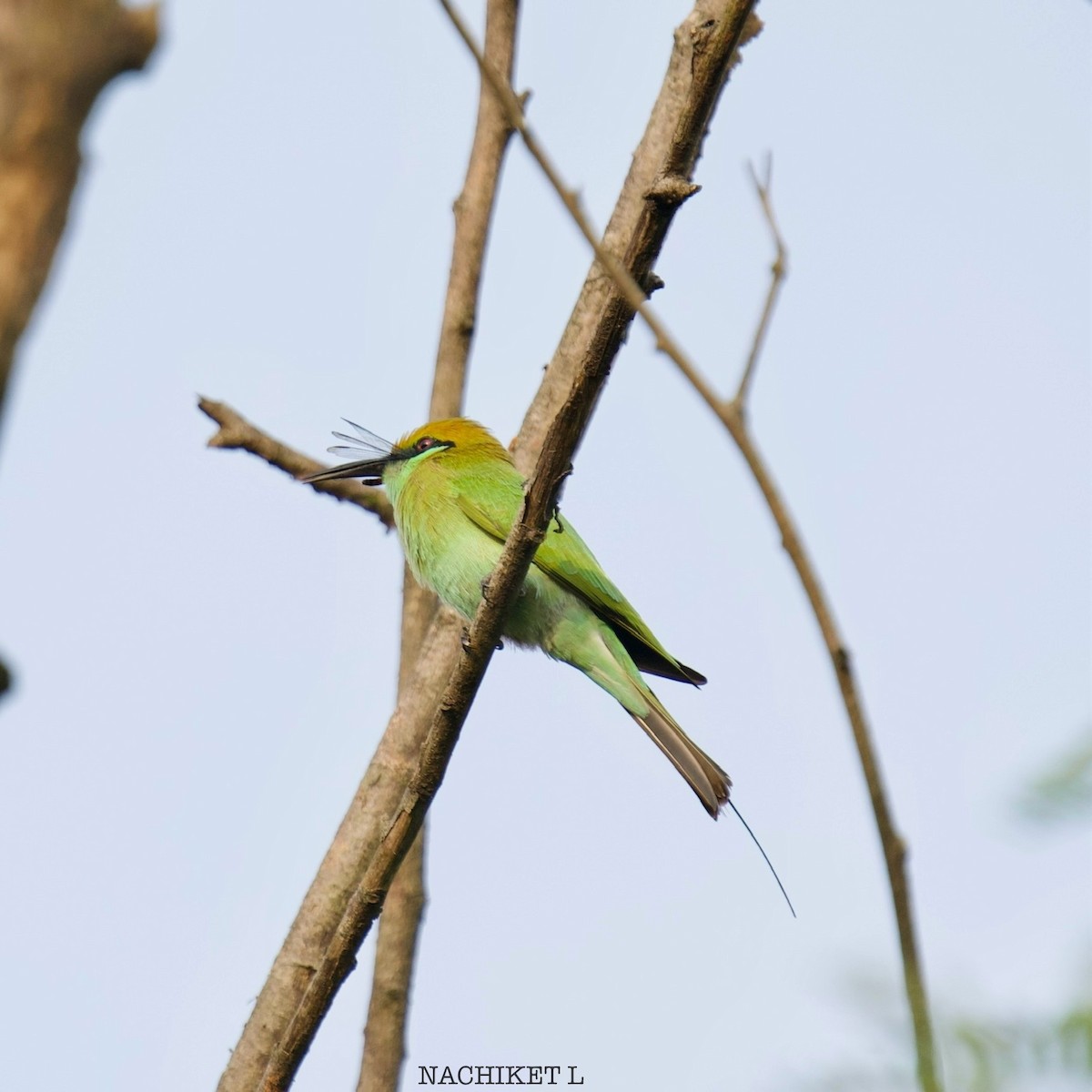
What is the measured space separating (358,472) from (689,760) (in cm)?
197

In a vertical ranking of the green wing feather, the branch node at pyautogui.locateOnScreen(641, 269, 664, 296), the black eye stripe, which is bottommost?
the branch node at pyautogui.locateOnScreen(641, 269, 664, 296)

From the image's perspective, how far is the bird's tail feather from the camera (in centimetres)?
422

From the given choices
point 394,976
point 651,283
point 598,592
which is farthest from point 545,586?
point 651,283

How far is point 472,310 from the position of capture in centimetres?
565

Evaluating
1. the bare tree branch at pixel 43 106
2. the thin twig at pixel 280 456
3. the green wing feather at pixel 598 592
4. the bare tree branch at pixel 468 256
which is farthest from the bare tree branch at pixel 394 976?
the bare tree branch at pixel 43 106

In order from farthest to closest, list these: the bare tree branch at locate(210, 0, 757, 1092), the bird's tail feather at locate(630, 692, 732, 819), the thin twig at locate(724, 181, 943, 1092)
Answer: the bird's tail feather at locate(630, 692, 732, 819), the bare tree branch at locate(210, 0, 757, 1092), the thin twig at locate(724, 181, 943, 1092)

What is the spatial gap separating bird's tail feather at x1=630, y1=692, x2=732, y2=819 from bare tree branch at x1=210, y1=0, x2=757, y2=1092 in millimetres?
782

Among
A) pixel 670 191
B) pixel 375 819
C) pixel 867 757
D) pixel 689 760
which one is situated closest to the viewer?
pixel 867 757

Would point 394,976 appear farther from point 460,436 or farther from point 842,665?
point 842,665

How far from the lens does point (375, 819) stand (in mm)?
4641

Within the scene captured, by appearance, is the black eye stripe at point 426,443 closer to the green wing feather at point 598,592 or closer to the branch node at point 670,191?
the green wing feather at point 598,592

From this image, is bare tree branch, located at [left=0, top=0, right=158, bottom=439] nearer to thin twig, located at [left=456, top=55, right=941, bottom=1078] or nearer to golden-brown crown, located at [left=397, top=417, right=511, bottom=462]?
thin twig, located at [left=456, top=55, right=941, bottom=1078]

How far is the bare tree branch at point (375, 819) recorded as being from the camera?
346 cm

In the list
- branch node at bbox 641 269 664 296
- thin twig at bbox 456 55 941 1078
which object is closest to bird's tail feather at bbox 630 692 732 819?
branch node at bbox 641 269 664 296
